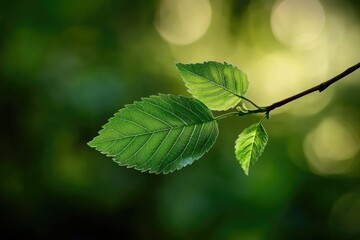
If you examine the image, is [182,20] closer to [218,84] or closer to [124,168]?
[124,168]

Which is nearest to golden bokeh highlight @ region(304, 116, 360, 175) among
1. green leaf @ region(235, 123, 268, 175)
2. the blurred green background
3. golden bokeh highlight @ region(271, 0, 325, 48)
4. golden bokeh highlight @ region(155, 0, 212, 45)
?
the blurred green background

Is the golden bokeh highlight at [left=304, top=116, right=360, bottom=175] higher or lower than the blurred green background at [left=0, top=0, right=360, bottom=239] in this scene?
lower

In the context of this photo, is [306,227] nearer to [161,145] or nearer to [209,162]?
[209,162]

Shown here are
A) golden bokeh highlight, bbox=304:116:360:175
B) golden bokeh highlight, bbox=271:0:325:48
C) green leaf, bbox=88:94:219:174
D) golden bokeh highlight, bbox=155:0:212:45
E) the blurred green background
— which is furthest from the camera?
golden bokeh highlight, bbox=271:0:325:48

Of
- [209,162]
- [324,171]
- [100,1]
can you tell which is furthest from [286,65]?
[100,1]

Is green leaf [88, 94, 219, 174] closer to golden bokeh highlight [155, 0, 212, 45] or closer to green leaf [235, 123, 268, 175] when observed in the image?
green leaf [235, 123, 268, 175]

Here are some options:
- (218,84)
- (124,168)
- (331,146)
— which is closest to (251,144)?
(218,84)
